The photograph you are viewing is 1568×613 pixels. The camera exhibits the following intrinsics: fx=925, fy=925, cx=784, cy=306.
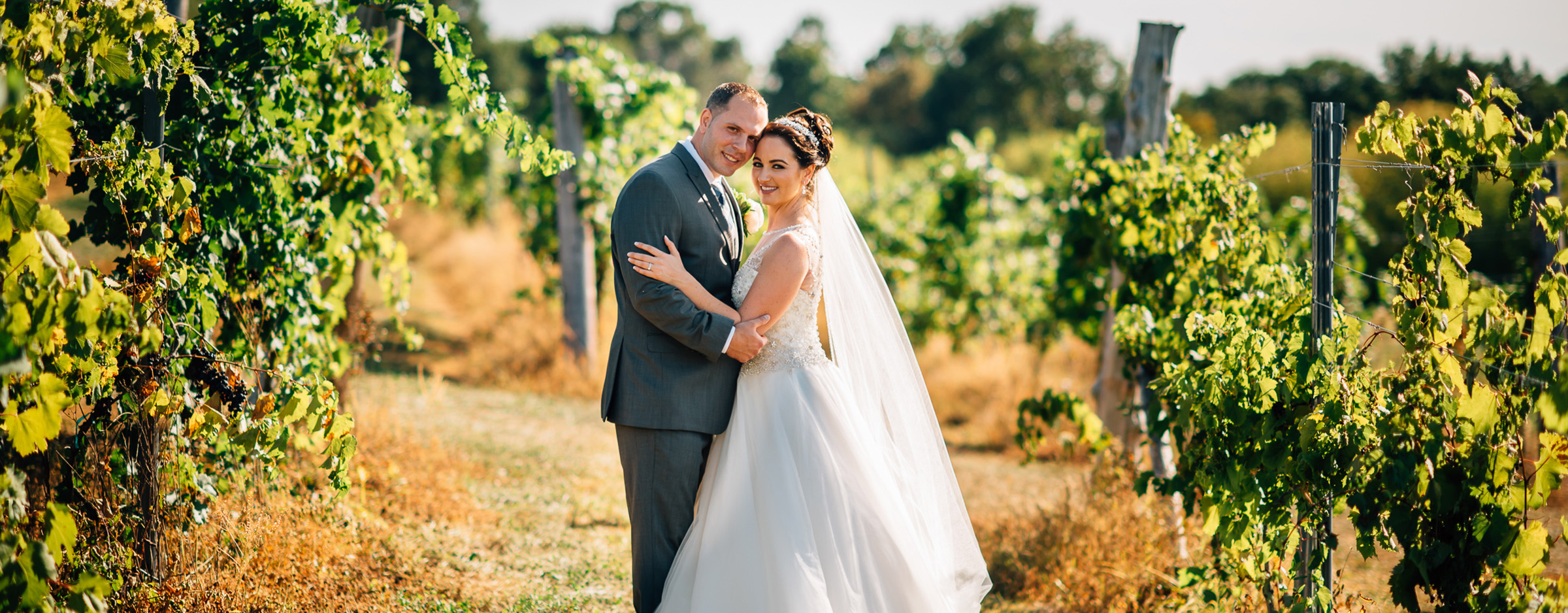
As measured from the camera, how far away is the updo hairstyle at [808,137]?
283cm

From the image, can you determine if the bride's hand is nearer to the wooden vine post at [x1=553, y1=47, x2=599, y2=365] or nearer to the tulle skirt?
the tulle skirt

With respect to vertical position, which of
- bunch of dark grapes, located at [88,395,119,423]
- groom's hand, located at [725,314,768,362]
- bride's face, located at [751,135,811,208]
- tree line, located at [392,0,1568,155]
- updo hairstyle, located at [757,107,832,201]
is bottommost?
bunch of dark grapes, located at [88,395,119,423]

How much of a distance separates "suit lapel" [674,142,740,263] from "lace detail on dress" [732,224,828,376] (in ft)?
0.43

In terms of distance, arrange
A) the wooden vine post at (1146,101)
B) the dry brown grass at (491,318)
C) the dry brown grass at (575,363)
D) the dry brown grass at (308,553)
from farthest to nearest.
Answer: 1. the dry brown grass at (491,318)
2. the dry brown grass at (575,363)
3. the wooden vine post at (1146,101)
4. the dry brown grass at (308,553)

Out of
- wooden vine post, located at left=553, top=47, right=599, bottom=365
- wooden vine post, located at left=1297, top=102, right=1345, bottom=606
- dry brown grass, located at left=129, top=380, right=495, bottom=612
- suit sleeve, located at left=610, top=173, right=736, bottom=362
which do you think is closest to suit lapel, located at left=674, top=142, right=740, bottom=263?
suit sleeve, located at left=610, top=173, right=736, bottom=362

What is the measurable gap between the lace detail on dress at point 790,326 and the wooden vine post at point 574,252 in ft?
15.8

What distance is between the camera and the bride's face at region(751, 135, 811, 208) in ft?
9.32

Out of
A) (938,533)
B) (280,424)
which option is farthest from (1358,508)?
(280,424)

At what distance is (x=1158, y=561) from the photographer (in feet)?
12.6

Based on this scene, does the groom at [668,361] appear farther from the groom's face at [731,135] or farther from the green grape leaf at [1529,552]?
the green grape leaf at [1529,552]

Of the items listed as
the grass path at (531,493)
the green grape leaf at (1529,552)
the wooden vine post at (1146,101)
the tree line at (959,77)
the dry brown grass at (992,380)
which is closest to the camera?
the green grape leaf at (1529,552)

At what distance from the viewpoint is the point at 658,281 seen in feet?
8.70

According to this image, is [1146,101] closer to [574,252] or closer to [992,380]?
→ [992,380]

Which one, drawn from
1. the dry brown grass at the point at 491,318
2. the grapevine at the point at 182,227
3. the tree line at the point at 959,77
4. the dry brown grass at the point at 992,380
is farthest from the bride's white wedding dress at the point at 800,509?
the tree line at the point at 959,77
